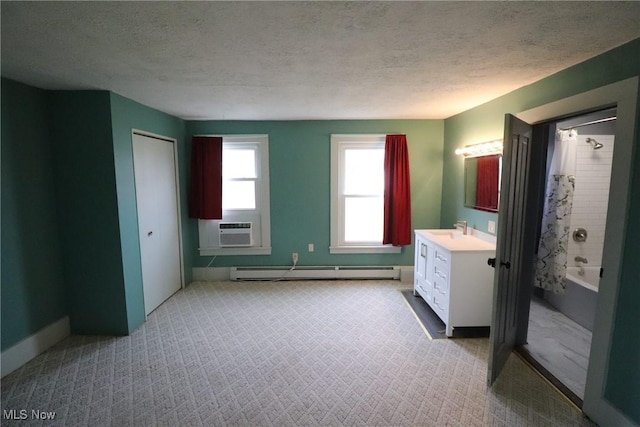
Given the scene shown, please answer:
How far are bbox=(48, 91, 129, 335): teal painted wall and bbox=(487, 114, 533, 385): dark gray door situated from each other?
10.3 ft

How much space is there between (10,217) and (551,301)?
518 centimetres

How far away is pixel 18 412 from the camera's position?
1870 mm

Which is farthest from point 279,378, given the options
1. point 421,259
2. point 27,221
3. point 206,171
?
point 206,171

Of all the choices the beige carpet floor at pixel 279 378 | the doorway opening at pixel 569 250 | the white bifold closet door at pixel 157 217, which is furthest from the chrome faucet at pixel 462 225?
the white bifold closet door at pixel 157 217

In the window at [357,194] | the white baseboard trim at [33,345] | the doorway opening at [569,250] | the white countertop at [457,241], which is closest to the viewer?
the white baseboard trim at [33,345]

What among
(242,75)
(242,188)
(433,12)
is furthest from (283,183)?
(433,12)

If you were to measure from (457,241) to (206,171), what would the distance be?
10.5ft

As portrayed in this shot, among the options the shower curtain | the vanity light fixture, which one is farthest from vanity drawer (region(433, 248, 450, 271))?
the shower curtain

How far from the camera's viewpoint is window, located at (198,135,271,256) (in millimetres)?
4074

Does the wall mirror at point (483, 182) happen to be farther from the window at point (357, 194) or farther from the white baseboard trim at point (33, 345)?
the white baseboard trim at point (33, 345)

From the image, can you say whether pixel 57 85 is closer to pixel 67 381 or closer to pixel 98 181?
pixel 98 181

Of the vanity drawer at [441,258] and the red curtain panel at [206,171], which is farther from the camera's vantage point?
the red curtain panel at [206,171]

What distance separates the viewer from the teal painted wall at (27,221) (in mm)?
2248

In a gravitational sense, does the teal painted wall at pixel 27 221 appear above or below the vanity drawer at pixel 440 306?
above
